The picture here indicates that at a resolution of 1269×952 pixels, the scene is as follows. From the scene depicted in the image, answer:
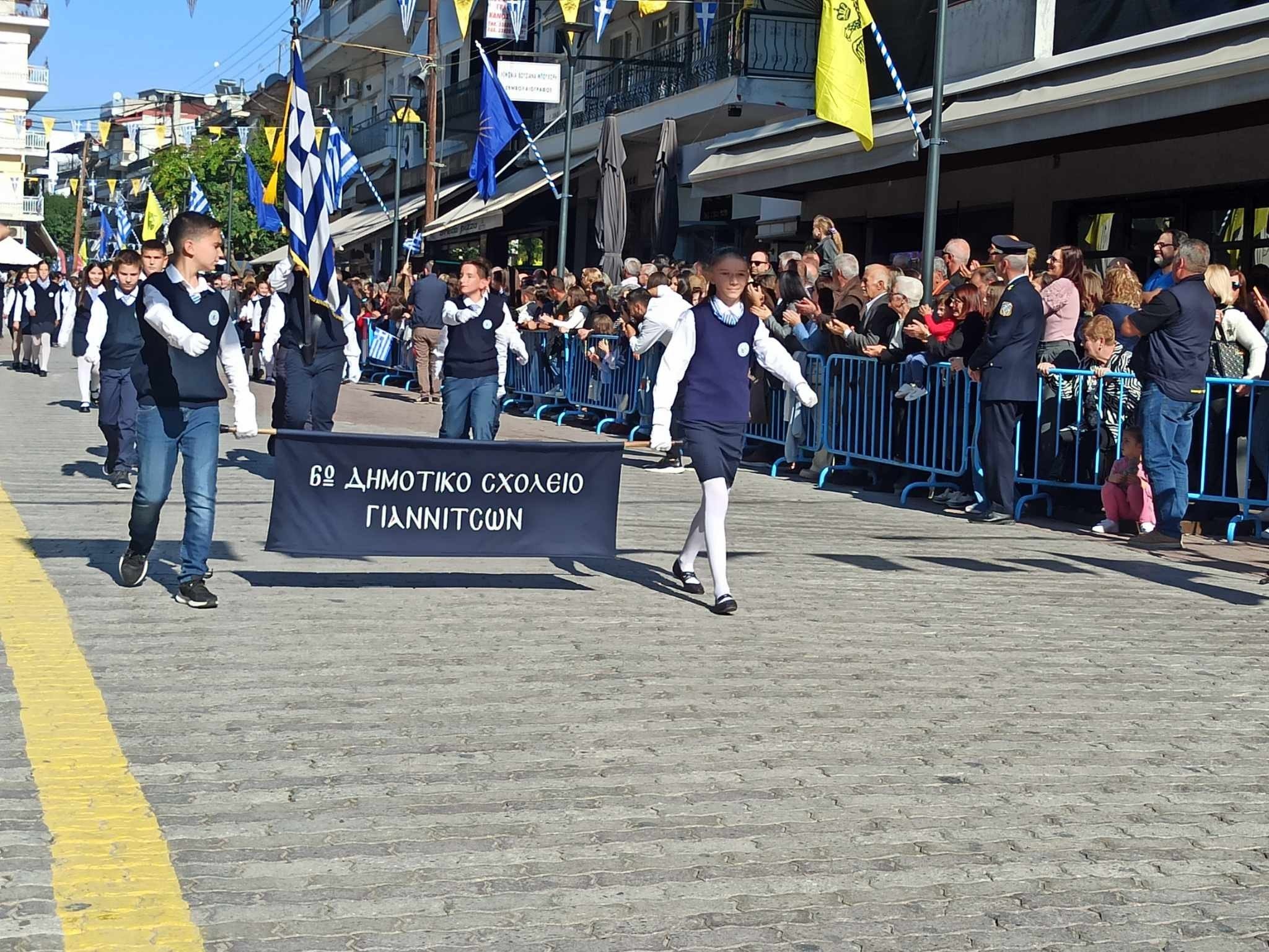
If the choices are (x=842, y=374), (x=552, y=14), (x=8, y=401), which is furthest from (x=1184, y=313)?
(x=552, y=14)

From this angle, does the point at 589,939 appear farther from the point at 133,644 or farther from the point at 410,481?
the point at 410,481

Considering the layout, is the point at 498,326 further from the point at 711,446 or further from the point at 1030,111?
the point at 1030,111

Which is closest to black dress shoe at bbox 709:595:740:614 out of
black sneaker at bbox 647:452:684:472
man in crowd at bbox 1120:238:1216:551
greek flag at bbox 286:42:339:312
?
man in crowd at bbox 1120:238:1216:551

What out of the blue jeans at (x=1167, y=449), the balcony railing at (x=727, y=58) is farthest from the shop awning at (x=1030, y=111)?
the balcony railing at (x=727, y=58)

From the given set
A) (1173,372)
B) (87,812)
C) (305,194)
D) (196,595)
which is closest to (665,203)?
(305,194)

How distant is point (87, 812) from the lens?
4871mm

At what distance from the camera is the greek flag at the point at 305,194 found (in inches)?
470

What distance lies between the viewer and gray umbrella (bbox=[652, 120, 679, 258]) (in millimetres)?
22984

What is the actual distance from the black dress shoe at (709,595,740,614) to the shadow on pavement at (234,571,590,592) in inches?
34.2

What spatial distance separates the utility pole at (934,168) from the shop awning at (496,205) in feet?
49.4

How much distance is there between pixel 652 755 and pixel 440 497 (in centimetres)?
314

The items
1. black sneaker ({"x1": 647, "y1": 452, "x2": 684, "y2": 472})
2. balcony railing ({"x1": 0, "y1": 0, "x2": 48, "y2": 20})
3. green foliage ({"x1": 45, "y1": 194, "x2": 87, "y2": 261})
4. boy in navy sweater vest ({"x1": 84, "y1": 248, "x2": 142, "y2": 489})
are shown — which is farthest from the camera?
green foliage ({"x1": 45, "y1": 194, "x2": 87, "y2": 261})

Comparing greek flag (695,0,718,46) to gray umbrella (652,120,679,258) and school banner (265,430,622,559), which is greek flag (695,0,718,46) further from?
school banner (265,430,622,559)

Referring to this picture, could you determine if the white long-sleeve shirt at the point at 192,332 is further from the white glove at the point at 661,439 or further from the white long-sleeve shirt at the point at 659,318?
the white long-sleeve shirt at the point at 659,318
